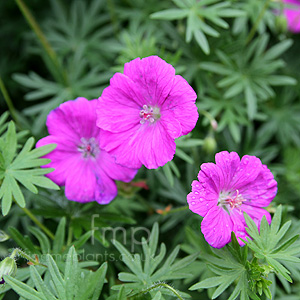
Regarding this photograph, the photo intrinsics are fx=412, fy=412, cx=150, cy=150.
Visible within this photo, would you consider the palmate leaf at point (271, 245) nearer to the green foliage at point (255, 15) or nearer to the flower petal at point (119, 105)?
the flower petal at point (119, 105)

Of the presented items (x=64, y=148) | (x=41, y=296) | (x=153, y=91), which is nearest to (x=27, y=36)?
(x=64, y=148)

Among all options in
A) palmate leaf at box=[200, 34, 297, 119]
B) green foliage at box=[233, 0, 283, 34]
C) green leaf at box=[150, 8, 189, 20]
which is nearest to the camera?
green leaf at box=[150, 8, 189, 20]

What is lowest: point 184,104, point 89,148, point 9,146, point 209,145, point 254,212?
point 209,145

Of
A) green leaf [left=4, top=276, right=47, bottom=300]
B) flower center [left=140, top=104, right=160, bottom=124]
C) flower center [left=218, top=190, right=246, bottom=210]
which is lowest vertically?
flower center [left=218, top=190, right=246, bottom=210]

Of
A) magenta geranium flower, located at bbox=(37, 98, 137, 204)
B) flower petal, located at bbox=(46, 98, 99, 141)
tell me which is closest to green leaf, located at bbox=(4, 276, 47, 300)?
magenta geranium flower, located at bbox=(37, 98, 137, 204)

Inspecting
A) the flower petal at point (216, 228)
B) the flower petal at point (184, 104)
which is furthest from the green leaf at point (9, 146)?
the flower petal at point (216, 228)

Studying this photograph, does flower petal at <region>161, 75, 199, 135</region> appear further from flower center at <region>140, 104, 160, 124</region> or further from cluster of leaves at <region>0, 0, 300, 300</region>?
cluster of leaves at <region>0, 0, 300, 300</region>

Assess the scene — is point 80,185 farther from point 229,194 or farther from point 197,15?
point 197,15

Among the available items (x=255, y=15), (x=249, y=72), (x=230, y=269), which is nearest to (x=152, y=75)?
(x=230, y=269)
